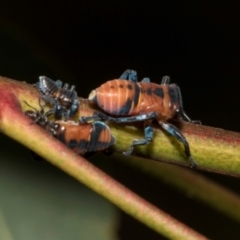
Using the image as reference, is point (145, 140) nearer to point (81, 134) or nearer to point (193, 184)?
point (81, 134)

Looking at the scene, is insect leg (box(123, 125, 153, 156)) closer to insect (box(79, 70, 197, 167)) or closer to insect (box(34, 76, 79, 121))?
insect (box(79, 70, 197, 167))

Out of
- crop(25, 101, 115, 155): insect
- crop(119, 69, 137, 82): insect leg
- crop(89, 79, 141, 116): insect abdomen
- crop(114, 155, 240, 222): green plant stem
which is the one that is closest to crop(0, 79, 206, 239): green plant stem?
crop(25, 101, 115, 155): insect

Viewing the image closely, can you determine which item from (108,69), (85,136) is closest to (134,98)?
(85,136)

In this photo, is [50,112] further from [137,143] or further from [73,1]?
[73,1]

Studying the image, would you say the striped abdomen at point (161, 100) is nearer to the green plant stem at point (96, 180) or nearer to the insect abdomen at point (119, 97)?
the insect abdomen at point (119, 97)

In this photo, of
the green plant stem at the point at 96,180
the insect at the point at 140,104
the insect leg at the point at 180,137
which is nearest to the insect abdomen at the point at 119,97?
the insect at the point at 140,104
